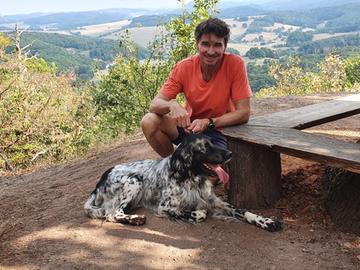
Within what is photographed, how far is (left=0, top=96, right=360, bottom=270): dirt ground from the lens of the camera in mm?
3490

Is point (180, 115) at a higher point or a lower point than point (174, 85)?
lower

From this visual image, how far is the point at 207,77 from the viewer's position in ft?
14.5

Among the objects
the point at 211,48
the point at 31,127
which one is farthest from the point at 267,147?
the point at 31,127

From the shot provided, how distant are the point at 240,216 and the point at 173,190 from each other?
683 millimetres

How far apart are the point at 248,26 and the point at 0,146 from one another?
16454 centimetres

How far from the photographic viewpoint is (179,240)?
383 cm

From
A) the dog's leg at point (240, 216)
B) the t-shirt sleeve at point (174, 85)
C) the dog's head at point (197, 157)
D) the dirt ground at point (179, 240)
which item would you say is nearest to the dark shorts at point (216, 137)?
the dog's head at point (197, 157)

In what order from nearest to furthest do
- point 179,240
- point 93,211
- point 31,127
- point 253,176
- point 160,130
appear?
point 179,240
point 93,211
point 253,176
point 160,130
point 31,127

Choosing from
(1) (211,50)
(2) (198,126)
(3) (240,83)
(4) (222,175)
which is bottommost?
(4) (222,175)

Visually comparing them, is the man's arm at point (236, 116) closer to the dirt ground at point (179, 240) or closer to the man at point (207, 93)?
the man at point (207, 93)

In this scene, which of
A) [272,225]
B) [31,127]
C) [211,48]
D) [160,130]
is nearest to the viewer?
[272,225]

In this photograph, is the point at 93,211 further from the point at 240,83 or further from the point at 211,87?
the point at 240,83

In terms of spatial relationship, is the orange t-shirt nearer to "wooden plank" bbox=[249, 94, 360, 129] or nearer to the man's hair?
the man's hair

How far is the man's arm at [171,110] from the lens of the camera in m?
4.18
